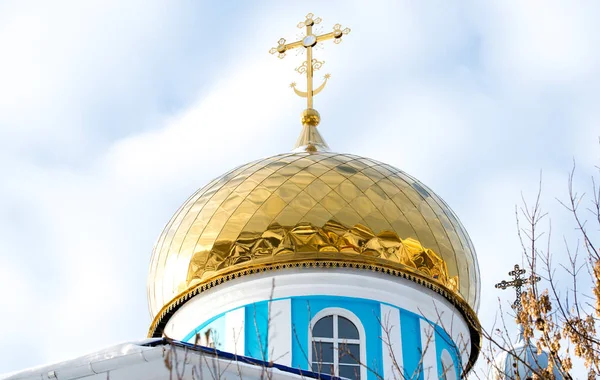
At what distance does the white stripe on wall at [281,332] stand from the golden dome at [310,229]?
0.43 m

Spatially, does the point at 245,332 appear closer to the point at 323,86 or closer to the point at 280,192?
the point at 280,192

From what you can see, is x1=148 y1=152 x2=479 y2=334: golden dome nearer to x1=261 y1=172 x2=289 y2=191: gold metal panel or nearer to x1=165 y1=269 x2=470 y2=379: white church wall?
x1=261 y1=172 x2=289 y2=191: gold metal panel

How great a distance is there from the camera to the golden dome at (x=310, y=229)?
10688mm

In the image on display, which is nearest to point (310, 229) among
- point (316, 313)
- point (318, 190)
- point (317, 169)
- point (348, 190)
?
point (318, 190)

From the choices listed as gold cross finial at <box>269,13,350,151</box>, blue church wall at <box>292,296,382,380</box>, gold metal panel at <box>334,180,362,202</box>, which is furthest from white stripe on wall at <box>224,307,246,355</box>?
gold cross finial at <box>269,13,350,151</box>

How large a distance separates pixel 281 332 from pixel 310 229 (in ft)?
3.30

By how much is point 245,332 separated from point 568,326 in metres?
5.92

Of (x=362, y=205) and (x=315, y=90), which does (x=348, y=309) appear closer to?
(x=362, y=205)

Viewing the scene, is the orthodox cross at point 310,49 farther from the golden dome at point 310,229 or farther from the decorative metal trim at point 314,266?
the decorative metal trim at point 314,266

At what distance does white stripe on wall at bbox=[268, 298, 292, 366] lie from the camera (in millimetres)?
10414

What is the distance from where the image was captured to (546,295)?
5086mm

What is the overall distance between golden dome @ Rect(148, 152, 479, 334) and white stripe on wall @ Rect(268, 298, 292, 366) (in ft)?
1.41

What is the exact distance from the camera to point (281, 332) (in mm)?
10586

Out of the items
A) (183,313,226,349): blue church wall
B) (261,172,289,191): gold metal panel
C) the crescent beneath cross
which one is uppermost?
the crescent beneath cross
